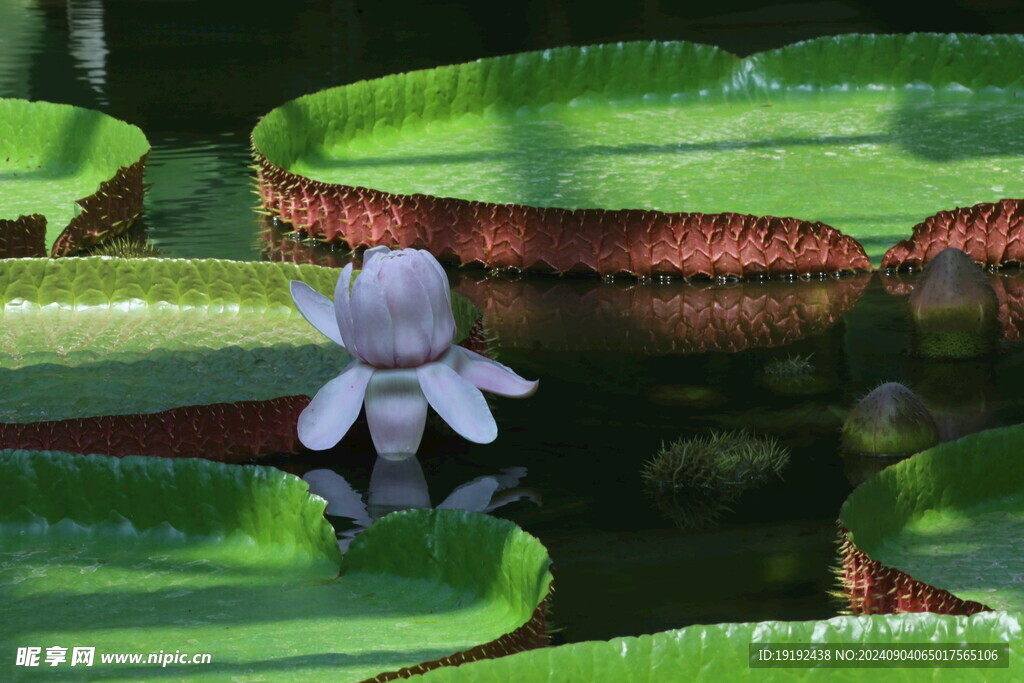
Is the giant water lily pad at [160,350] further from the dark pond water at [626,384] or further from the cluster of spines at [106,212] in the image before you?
the cluster of spines at [106,212]

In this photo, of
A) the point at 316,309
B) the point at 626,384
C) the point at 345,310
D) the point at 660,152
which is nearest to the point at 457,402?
the point at 345,310

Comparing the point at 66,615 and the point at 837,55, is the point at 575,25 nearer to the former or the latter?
the point at 837,55

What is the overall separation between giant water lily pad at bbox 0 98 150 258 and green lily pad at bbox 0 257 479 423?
0.45 meters

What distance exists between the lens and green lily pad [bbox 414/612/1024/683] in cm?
146

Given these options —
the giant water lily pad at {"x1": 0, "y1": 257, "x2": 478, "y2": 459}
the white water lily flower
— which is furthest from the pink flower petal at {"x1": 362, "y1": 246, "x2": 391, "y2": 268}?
the giant water lily pad at {"x1": 0, "y1": 257, "x2": 478, "y2": 459}

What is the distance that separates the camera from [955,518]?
230cm

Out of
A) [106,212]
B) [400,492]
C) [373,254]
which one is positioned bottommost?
[400,492]

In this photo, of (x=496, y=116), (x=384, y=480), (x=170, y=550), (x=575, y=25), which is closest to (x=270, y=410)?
(x=384, y=480)

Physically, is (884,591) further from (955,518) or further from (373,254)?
(373,254)

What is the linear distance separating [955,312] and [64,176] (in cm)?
281

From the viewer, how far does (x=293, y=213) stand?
454cm

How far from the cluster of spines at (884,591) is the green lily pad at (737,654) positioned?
42 centimetres

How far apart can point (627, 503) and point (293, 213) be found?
7.27ft

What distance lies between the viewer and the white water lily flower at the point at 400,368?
2588mm
